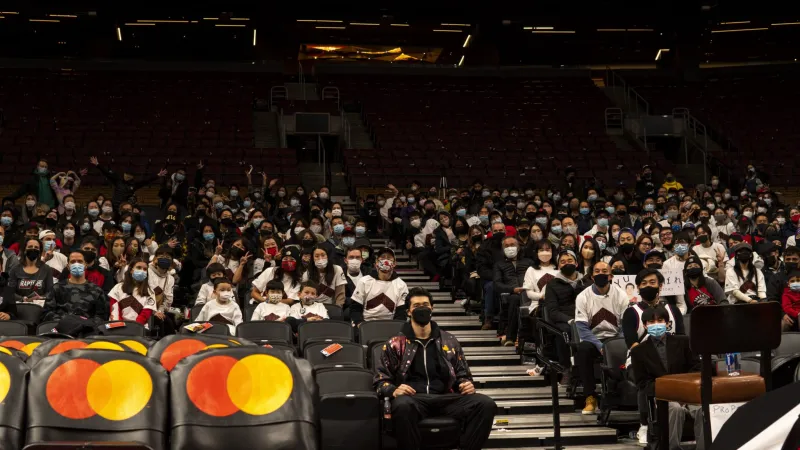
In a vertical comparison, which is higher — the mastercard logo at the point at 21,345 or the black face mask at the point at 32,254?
the black face mask at the point at 32,254

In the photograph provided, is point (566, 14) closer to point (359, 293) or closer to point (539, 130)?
point (539, 130)

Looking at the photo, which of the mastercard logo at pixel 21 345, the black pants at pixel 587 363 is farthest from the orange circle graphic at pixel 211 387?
the black pants at pixel 587 363

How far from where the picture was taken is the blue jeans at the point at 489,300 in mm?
11219

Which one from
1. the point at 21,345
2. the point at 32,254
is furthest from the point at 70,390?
the point at 32,254

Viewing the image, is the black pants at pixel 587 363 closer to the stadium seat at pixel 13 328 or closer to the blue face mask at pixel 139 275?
the blue face mask at pixel 139 275

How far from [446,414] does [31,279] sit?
18.0ft

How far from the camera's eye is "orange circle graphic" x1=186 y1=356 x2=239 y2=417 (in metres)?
4.23

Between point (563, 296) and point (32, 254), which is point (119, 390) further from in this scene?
point (32, 254)

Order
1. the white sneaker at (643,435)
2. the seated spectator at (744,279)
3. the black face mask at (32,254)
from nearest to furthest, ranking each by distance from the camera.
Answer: the white sneaker at (643,435)
the black face mask at (32,254)
the seated spectator at (744,279)

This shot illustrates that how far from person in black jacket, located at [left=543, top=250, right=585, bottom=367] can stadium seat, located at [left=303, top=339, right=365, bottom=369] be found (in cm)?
241

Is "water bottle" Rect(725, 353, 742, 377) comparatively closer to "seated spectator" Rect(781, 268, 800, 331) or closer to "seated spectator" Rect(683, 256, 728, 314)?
"seated spectator" Rect(683, 256, 728, 314)

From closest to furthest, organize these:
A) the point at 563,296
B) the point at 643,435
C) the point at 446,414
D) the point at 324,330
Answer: the point at 446,414 < the point at 643,435 < the point at 324,330 < the point at 563,296

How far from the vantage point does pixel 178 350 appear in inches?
209

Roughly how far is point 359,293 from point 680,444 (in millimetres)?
4077
